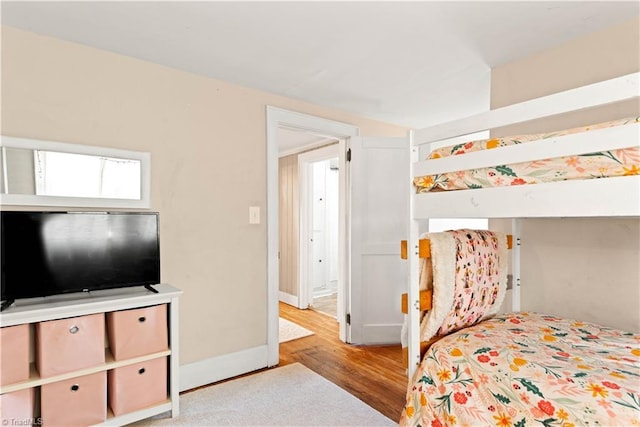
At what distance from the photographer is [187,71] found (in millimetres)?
2410

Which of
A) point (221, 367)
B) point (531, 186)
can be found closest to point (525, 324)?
point (531, 186)

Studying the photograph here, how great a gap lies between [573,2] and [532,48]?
47 centimetres

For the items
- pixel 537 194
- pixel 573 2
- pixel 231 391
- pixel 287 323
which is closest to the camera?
pixel 537 194

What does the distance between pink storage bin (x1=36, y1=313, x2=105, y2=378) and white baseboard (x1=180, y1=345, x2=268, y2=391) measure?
27.9 inches

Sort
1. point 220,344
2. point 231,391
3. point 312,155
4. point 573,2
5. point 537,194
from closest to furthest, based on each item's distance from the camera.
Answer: point 537,194 → point 573,2 → point 231,391 → point 220,344 → point 312,155

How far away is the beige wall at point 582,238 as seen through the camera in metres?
1.83

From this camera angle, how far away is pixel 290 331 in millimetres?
3688

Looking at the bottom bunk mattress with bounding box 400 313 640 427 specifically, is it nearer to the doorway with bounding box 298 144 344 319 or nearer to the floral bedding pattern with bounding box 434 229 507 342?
the floral bedding pattern with bounding box 434 229 507 342

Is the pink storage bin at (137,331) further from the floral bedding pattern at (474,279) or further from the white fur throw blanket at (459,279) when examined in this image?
the floral bedding pattern at (474,279)

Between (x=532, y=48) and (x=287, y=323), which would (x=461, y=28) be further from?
(x=287, y=323)

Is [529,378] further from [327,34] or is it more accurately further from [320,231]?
[320,231]

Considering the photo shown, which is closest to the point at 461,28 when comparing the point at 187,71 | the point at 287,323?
the point at 187,71

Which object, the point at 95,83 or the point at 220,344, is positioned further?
the point at 220,344

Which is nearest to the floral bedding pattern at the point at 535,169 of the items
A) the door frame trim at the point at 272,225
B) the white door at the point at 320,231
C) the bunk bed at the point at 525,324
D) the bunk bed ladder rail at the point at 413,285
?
the bunk bed at the point at 525,324
